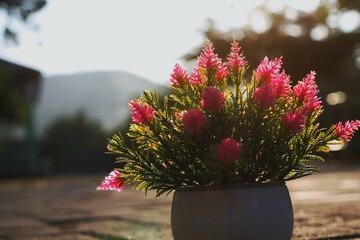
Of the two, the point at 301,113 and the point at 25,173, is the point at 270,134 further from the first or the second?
the point at 25,173

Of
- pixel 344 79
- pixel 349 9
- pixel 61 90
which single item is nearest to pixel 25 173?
pixel 344 79

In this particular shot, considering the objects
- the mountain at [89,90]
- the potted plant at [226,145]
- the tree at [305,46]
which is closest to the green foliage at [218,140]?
the potted plant at [226,145]

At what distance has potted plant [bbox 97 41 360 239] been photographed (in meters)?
2.62

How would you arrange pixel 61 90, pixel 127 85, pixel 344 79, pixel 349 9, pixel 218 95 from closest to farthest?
1. pixel 218 95
2. pixel 349 9
3. pixel 344 79
4. pixel 61 90
5. pixel 127 85

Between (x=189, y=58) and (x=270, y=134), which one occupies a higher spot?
(x=189, y=58)

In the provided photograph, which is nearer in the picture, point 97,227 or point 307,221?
point 307,221

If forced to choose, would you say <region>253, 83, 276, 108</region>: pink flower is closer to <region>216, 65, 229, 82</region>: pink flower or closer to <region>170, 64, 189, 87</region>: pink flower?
<region>216, 65, 229, 82</region>: pink flower

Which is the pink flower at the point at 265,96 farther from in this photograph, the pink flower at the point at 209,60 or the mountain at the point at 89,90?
the mountain at the point at 89,90

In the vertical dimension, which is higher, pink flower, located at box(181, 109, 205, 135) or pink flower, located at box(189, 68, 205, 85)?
pink flower, located at box(189, 68, 205, 85)

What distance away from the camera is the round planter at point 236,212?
262 cm

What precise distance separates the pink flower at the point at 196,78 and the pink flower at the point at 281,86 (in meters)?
0.33

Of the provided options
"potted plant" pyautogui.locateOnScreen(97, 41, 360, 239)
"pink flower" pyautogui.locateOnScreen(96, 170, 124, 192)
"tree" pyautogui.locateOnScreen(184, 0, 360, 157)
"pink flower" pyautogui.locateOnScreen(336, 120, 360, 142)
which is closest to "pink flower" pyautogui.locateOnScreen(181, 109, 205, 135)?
"potted plant" pyautogui.locateOnScreen(97, 41, 360, 239)

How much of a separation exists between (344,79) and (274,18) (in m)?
7.09

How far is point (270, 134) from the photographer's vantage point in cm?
266
